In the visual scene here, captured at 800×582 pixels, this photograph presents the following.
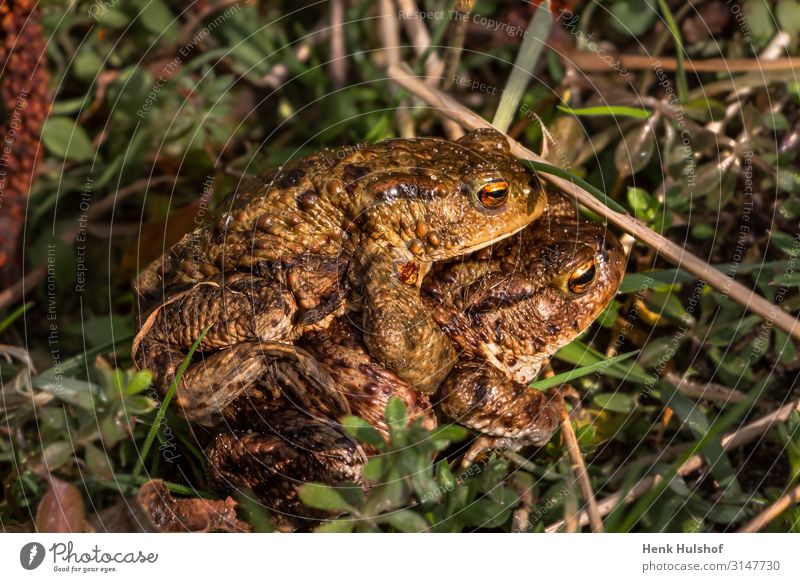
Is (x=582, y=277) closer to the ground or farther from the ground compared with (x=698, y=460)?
farther from the ground

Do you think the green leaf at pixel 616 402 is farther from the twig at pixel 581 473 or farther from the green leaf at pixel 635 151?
the green leaf at pixel 635 151

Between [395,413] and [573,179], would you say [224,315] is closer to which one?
[395,413]

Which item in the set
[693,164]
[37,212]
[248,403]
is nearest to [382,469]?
[248,403]

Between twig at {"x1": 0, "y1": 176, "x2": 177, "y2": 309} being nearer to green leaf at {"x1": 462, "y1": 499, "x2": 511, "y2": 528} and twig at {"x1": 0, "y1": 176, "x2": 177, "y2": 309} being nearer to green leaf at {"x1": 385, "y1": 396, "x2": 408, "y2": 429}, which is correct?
green leaf at {"x1": 385, "y1": 396, "x2": 408, "y2": 429}

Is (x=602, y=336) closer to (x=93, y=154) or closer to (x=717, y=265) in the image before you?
(x=717, y=265)

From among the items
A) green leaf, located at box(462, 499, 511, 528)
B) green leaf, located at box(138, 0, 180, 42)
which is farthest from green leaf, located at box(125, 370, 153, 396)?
green leaf, located at box(138, 0, 180, 42)

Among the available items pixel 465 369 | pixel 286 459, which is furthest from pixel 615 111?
pixel 286 459
